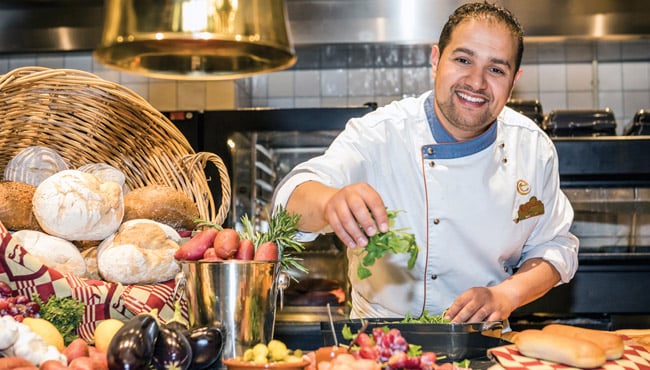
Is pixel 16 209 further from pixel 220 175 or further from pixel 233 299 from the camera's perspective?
pixel 233 299

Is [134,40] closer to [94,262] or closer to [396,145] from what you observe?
[94,262]

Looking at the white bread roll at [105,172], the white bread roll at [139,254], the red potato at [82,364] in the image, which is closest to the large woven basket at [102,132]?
the white bread roll at [105,172]

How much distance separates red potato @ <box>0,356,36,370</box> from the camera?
105 centimetres

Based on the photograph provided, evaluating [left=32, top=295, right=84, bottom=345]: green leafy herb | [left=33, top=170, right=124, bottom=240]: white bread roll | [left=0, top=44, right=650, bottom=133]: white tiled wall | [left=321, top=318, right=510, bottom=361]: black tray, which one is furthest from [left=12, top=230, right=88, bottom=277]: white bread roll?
[left=0, top=44, right=650, bottom=133]: white tiled wall

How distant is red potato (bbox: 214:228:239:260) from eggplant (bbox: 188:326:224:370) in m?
0.15

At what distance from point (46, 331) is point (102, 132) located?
912 mm

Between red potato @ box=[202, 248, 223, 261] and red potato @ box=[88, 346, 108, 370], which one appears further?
red potato @ box=[202, 248, 223, 261]

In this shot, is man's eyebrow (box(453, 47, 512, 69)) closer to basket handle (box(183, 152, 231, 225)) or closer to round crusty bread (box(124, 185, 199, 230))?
basket handle (box(183, 152, 231, 225))

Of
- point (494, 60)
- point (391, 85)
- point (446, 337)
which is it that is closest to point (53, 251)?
point (446, 337)

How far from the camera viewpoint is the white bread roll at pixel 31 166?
190 centimetres

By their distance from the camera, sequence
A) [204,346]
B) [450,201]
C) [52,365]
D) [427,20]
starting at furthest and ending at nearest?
[427,20], [450,201], [204,346], [52,365]

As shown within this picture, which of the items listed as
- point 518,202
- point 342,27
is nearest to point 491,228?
point 518,202

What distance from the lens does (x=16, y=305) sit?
130 cm

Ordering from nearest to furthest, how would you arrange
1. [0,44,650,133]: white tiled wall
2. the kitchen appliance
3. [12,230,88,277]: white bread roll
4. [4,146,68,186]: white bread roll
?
[12,230,88,277]: white bread roll < [4,146,68,186]: white bread roll < the kitchen appliance < [0,44,650,133]: white tiled wall
